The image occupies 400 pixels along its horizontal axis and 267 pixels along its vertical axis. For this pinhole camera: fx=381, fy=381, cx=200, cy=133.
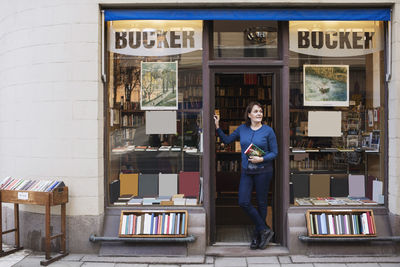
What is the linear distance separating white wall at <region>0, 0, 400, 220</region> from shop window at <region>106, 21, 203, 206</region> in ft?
1.13

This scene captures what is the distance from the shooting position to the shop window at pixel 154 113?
19.3 ft

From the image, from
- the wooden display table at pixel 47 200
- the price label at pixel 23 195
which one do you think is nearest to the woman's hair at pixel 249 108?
the wooden display table at pixel 47 200

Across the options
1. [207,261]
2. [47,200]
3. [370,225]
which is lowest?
[207,261]

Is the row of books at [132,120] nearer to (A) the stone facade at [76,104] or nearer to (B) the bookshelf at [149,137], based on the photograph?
(B) the bookshelf at [149,137]

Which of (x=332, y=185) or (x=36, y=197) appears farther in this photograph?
(x=332, y=185)

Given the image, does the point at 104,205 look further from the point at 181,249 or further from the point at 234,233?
the point at 234,233

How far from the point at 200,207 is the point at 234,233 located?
925mm

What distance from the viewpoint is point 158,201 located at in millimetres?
5926

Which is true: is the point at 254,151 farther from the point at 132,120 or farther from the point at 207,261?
the point at 132,120

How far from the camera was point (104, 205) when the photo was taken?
227 inches

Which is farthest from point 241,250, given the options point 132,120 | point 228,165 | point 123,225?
point 228,165

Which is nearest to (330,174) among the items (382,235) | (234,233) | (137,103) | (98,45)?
(382,235)

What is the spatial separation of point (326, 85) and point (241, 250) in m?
2.83

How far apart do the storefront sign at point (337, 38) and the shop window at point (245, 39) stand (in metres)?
0.38
